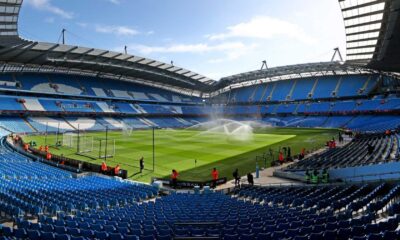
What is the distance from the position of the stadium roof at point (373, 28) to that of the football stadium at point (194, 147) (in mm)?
203

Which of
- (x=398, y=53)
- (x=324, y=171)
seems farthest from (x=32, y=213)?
(x=398, y=53)

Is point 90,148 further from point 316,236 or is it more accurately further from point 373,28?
point 316,236

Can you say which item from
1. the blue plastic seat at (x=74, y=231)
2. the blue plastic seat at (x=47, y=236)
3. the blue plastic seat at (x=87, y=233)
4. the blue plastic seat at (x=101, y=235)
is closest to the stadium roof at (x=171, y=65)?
the blue plastic seat at (x=101, y=235)

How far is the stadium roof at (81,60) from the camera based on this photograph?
4676cm

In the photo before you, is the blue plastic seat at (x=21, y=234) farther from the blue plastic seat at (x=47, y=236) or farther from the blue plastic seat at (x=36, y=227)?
the blue plastic seat at (x=36, y=227)

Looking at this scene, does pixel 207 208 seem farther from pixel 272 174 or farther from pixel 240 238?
pixel 272 174

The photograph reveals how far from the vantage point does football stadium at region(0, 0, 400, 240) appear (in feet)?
37.8

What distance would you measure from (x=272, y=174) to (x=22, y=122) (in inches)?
2295

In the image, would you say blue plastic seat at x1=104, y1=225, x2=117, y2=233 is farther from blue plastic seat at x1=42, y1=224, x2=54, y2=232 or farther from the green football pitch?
the green football pitch

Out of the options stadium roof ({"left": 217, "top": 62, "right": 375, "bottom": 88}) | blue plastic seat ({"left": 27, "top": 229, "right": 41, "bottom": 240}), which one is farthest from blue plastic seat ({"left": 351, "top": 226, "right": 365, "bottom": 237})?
stadium roof ({"left": 217, "top": 62, "right": 375, "bottom": 88})

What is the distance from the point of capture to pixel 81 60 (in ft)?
236

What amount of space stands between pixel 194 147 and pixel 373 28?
28.1 metres

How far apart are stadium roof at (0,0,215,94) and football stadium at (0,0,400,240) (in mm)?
340

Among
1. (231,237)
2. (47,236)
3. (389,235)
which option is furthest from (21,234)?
(389,235)
